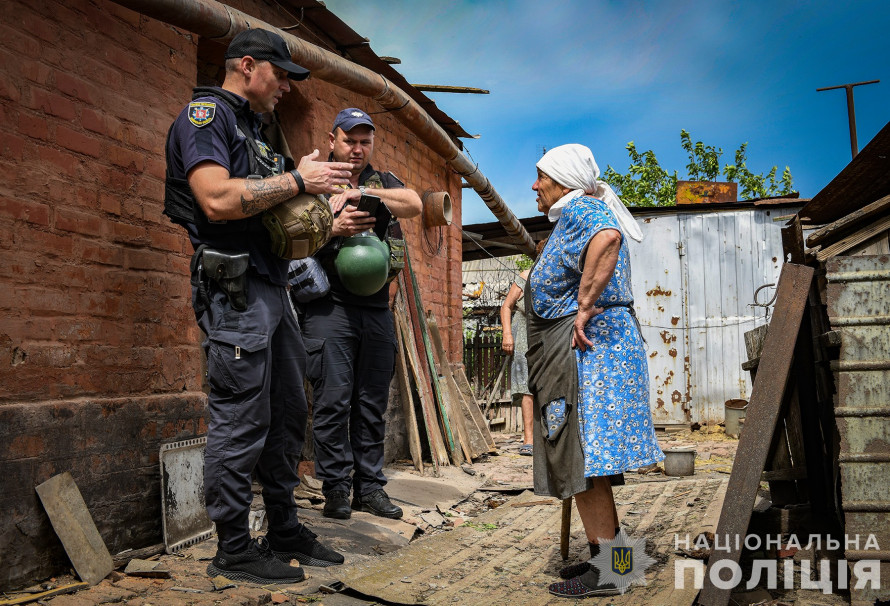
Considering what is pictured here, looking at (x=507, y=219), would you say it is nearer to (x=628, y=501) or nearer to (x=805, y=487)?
(x=628, y=501)

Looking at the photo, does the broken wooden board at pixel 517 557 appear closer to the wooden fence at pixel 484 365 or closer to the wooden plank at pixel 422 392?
the wooden plank at pixel 422 392

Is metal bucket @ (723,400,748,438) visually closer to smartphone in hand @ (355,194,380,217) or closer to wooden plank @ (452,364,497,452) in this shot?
wooden plank @ (452,364,497,452)

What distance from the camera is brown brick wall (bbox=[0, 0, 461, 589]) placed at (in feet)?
9.13

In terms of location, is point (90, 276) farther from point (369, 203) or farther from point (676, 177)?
point (676, 177)

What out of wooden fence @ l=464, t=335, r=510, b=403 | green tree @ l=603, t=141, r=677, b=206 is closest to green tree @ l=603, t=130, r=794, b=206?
green tree @ l=603, t=141, r=677, b=206

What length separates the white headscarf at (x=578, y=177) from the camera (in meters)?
3.19

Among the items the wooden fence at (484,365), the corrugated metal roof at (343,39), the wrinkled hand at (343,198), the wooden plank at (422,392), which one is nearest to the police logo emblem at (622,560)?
the wrinkled hand at (343,198)

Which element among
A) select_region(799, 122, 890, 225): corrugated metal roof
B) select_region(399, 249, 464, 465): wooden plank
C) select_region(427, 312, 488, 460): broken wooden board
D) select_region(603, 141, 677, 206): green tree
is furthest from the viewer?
select_region(603, 141, 677, 206): green tree

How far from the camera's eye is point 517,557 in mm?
3650

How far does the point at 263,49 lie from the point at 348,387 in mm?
1924

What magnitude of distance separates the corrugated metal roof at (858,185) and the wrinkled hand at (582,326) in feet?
4.12

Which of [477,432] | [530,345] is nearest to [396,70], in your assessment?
[477,432]

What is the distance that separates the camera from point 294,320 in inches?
122

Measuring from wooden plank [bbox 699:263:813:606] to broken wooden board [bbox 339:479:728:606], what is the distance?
0.26 meters
